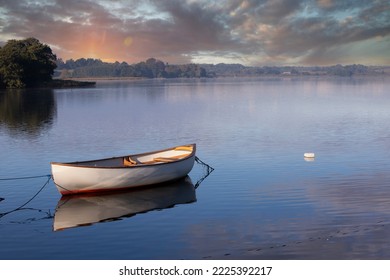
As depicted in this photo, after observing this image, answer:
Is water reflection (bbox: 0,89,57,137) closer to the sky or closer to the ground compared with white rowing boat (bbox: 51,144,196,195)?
closer to the ground

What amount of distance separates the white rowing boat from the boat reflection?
1.73 ft

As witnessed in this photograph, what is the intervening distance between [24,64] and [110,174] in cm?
14787

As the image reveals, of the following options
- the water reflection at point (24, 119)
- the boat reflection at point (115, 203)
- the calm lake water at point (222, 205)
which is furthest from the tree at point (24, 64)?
the boat reflection at point (115, 203)

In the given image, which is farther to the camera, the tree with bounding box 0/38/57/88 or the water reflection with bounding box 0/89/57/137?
the tree with bounding box 0/38/57/88

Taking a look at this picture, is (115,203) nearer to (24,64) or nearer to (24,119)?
(24,119)

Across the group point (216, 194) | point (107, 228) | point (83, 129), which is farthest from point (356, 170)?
point (83, 129)

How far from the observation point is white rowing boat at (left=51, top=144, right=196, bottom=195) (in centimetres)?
2806

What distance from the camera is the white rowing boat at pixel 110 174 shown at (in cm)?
2806

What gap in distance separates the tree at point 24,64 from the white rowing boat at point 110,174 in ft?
465

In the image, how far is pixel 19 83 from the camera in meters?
165

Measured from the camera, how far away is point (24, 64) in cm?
16300

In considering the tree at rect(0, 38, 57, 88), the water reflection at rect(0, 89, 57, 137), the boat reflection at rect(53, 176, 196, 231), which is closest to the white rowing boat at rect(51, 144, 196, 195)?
the boat reflection at rect(53, 176, 196, 231)

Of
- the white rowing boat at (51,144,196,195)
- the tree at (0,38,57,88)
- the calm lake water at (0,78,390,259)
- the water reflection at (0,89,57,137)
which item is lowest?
the water reflection at (0,89,57,137)

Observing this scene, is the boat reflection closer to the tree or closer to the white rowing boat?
the white rowing boat
